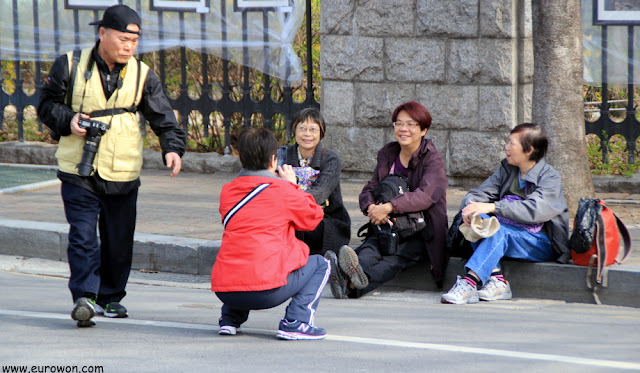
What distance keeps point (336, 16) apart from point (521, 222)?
3.73 m

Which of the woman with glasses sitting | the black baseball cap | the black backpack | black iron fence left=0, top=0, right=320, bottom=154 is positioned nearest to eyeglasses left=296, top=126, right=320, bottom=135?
the woman with glasses sitting

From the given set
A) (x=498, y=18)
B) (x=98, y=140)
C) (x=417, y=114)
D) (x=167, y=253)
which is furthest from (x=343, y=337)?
(x=498, y=18)

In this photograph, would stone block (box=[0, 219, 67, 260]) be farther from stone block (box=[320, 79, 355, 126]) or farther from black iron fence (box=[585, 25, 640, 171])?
black iron fence (box=[585, 25, 640, 171])

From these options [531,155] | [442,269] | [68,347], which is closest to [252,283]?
[68,347]

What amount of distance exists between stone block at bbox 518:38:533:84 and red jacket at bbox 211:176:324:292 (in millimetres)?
4233

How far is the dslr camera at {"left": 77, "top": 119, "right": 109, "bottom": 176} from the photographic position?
4.77 metres

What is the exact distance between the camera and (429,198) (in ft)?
19.6

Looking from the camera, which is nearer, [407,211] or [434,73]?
[407,211]

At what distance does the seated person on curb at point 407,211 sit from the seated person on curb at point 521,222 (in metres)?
0.25

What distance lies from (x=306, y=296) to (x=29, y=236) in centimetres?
328

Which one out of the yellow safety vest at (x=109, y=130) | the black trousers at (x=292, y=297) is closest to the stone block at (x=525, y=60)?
the black trousers at (x=292, y=297)

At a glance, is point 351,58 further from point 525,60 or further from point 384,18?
point 525,60

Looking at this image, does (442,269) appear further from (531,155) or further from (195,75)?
(195,75)

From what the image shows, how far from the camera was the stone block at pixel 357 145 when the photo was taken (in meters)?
8.77
